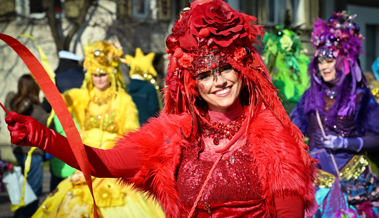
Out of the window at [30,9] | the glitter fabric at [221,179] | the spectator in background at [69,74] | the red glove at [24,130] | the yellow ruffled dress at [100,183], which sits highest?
the window at [30,9]

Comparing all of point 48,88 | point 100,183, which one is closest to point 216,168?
point 48,88

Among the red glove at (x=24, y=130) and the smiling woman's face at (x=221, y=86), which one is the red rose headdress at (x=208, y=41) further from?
the red glove at (x=24, y=130)

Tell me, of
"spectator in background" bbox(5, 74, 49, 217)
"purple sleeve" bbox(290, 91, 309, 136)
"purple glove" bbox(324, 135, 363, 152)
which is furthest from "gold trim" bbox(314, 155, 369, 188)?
"spectator in background" bbox(5, 74, 49, 217)

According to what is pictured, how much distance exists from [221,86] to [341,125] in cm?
261

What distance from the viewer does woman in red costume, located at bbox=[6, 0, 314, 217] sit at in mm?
2488

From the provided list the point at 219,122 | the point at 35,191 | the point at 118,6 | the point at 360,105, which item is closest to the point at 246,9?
the point at 118,6

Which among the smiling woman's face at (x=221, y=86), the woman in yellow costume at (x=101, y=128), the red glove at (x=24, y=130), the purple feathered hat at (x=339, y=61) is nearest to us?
the red glove at (x=24, y=130)

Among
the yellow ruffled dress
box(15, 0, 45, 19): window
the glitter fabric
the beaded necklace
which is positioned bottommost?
the yellow ruffled dress

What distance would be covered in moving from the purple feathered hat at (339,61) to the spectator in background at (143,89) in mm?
2843

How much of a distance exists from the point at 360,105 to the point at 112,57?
2772 mm

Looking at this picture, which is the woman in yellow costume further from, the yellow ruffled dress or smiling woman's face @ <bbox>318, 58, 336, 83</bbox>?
smiling woman's face @ <bbox>318, 58, 336, 83</bbox>

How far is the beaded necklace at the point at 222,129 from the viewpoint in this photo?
265cm

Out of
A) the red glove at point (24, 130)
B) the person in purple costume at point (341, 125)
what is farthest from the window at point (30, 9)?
the red glove at point (24, 130)

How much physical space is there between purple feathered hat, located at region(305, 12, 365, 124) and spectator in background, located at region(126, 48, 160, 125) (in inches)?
112
